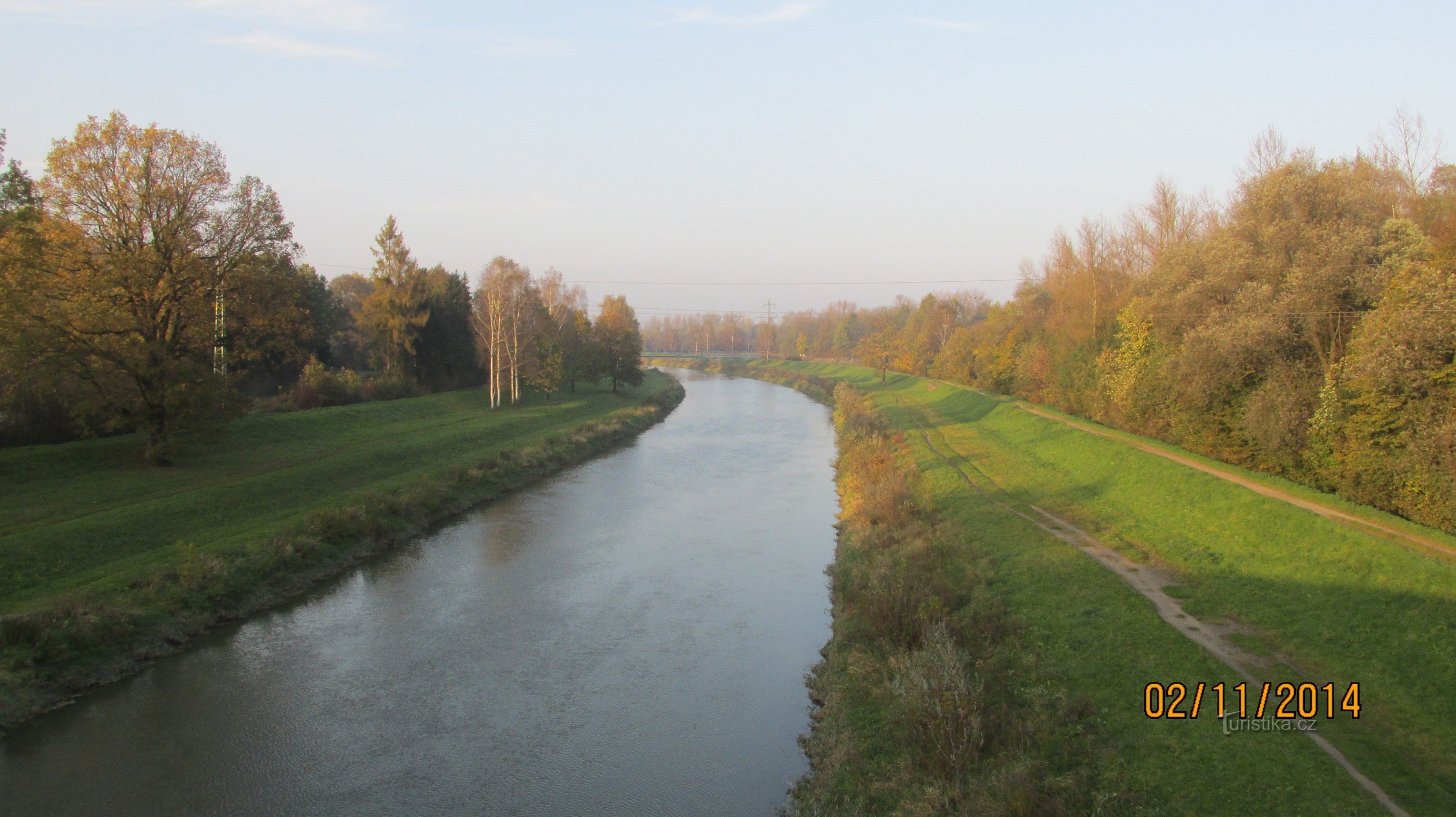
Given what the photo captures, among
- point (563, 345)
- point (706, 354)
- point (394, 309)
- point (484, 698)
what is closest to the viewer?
point (484, 698)

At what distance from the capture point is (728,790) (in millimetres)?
8758

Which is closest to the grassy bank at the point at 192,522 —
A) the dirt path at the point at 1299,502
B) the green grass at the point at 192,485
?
the green grass at the point at 192,485

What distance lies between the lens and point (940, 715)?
8109 millimetres

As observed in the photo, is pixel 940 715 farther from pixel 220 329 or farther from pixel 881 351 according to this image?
pixel 881 351

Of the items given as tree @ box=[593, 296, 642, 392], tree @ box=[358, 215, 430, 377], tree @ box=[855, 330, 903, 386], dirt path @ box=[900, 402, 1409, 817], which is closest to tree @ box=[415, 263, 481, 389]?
tree @ box=[358, 215, 430, 377]

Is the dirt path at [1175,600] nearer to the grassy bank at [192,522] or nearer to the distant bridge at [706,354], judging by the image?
the grassy bank at [192,522]

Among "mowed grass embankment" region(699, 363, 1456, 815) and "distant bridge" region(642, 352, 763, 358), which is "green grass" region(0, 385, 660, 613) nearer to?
"mowed grass embankment" region(699, 363, 1456, 815)

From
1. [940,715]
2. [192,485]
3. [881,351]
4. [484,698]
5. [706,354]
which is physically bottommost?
[484,698]

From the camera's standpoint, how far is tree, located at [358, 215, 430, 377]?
39906 mm

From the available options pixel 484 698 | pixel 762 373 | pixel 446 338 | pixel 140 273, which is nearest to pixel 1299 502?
pixel 484 698

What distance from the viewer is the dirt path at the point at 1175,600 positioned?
6840 mm

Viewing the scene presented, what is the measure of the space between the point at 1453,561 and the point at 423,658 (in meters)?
14.8

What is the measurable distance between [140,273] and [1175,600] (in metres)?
23.3

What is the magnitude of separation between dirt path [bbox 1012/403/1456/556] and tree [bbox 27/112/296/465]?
23639mm
